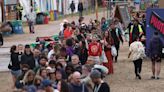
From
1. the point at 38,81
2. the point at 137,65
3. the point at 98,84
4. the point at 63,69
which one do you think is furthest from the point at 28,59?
the point at 137,65

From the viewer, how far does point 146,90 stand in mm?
16625

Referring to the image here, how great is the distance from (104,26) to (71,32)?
6.24 m

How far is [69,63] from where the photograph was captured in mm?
12562

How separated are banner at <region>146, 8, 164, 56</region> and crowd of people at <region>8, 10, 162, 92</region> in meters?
0.35

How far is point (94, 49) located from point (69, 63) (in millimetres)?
5135

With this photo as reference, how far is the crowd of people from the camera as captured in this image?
1060 cm

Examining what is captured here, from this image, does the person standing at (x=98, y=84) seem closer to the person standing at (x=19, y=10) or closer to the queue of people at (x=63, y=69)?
the queue of people at (x=63, y=69)

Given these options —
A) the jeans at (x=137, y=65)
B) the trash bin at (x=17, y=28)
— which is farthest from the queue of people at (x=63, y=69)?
the trash bin at (x=17, y=28)

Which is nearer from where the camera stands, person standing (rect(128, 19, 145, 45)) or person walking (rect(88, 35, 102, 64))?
person walking (rect(88, 35, 102, 64))

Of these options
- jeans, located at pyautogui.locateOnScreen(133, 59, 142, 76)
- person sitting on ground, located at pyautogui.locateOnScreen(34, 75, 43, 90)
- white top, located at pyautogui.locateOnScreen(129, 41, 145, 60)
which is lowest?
jeans, located at pyautogui.locateOnScreen(133, 59, 142, 76)

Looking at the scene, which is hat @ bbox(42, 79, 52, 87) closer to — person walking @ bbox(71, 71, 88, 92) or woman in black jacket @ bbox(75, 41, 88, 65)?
person walking @ bbox(71, 71, 88, 92)

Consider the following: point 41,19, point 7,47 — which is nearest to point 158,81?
point 7,47

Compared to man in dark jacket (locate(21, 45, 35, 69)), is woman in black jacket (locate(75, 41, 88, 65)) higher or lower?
lower

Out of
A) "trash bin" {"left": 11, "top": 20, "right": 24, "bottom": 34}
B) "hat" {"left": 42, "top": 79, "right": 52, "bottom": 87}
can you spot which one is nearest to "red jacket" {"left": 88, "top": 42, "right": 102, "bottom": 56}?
"hat" {"left": 42, "top": 79, "right": 52, "bottom": 87}
